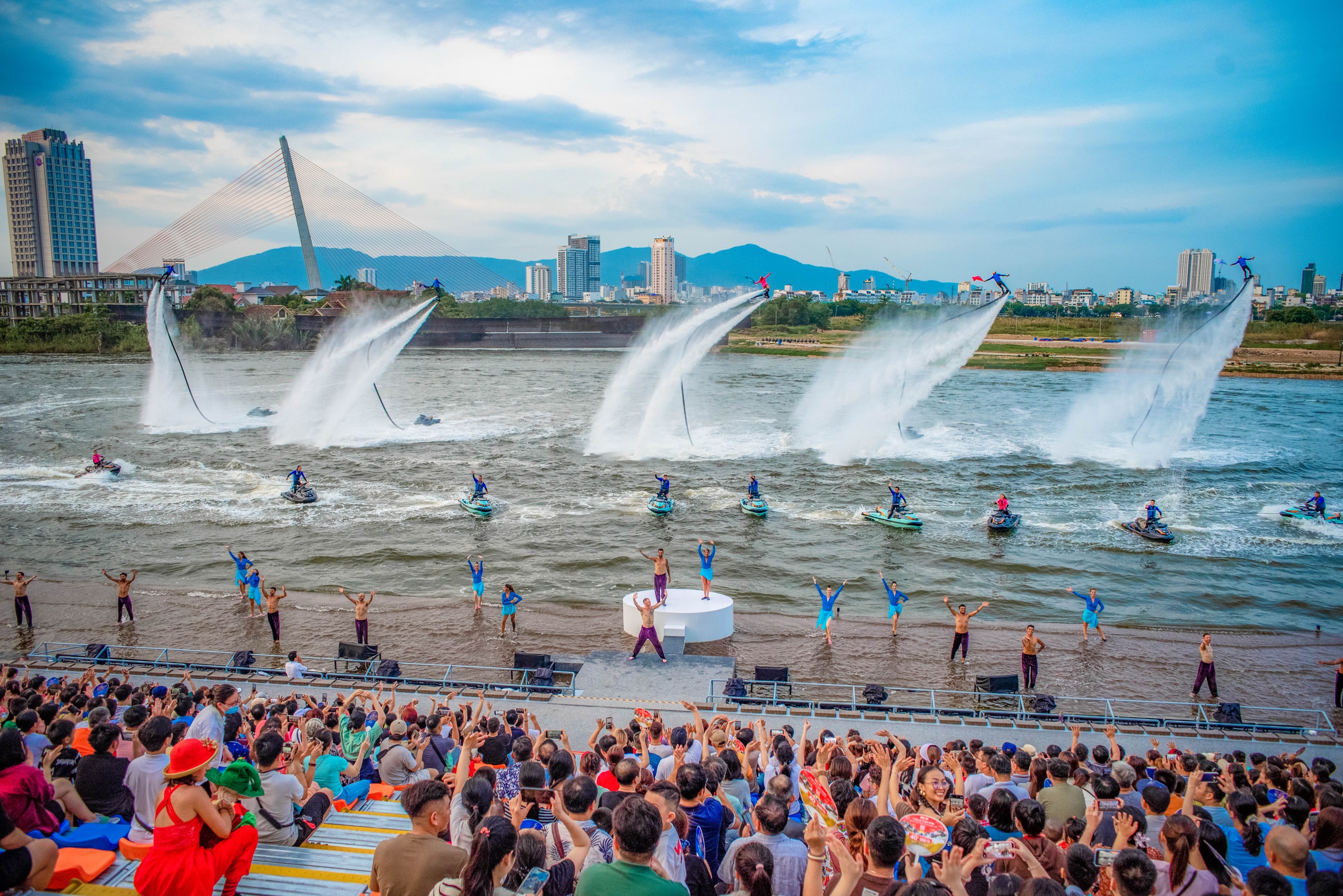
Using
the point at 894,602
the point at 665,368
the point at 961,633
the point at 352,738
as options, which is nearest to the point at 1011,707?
the point at 961,633

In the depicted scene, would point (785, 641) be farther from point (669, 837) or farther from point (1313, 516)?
point (1313, 516)

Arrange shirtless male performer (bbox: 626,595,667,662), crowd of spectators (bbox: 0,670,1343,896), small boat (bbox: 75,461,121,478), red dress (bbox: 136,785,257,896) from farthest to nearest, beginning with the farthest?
1. small boat (bbox: 75,461,121,478)
2. shirtless male performer (bbox: 626,595,667,662)
3. red dress (bbox: 136,785,257,896)
4. crowd of spectators (bbox: 0,670,1343,896)

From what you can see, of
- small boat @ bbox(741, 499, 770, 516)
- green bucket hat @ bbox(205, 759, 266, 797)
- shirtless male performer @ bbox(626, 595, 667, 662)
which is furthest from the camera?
small boat @ bbox(741, 499, 770, 516)

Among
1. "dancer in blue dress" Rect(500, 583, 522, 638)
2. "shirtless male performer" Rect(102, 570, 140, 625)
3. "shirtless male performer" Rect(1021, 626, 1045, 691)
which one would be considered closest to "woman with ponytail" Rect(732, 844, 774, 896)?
"shirtless male performer" Rect(1021, 626, 1045, 691)

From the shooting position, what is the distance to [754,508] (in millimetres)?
33750

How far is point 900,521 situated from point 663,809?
28697 millimetres

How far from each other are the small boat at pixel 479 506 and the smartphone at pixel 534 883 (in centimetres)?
2942

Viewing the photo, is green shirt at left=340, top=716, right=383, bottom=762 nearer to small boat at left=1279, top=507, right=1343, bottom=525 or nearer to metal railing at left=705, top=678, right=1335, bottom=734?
metal railing at left=705, top=678, right=1335, bottom=734

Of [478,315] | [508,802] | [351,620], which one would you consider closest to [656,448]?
[351,620]

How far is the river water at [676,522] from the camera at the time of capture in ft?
80.5

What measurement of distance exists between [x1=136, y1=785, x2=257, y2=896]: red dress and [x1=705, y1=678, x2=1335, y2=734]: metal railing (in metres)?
9.42

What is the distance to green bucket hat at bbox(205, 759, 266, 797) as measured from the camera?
486 centimetres

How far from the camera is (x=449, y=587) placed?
25.3 metres

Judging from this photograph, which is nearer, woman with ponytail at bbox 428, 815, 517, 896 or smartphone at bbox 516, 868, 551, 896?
woman with ponytail at bbox 428, 815, 517, 896
